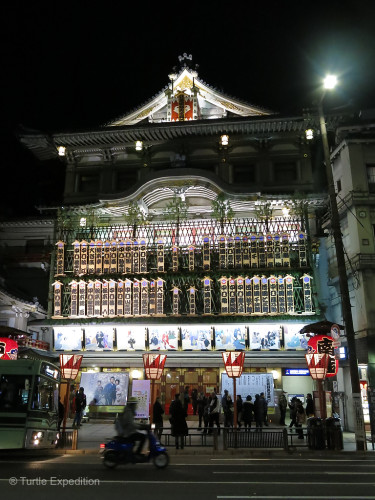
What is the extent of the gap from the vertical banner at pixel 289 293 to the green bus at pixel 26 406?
48.4 feet

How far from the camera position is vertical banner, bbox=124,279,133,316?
27.8m

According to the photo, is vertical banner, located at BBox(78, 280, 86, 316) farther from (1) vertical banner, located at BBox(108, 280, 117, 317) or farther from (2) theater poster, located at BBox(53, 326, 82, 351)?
(1) vertical banner, located at BBox(108, 280, 117, 317)

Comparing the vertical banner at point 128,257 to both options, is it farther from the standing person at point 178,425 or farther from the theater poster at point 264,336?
the standing person at point 178,425

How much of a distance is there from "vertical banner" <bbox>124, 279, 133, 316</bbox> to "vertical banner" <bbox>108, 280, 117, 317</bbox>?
68cm

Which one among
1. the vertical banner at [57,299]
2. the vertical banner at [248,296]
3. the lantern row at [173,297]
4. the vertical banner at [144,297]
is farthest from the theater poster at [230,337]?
the vertical banner at [57,299]

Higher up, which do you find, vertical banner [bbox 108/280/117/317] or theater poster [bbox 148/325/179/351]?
vertical banner [bbox 108/280/117/317]

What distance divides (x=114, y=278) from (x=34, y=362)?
12.7 metres

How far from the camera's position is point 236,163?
3262 centimetres

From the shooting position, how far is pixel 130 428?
12.4 meters

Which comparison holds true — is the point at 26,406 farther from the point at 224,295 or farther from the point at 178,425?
the point at 224,295

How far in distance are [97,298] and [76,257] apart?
116 inches

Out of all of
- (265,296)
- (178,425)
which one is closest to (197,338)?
(265,296)

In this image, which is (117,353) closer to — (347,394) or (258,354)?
(258,354)

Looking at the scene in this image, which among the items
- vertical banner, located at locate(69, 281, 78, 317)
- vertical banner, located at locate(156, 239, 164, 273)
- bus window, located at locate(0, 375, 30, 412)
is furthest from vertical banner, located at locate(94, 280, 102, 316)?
bus window, located at locate(0, 375, 30, 412)
